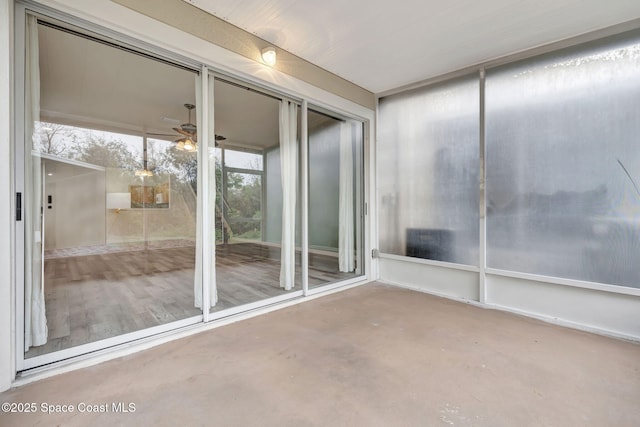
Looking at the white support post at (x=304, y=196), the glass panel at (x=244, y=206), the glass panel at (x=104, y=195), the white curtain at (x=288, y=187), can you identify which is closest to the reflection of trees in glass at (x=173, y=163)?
the glass panel at (x=104, y=195)

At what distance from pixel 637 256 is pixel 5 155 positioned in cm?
475

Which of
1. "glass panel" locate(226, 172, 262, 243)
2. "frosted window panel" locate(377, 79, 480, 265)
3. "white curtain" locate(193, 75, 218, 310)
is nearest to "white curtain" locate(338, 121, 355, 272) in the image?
"frosted window panel" locate(377, 79, 480, 265)

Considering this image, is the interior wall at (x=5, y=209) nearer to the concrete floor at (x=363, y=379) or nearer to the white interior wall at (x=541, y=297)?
the concrete floor at (x=363, y=379)

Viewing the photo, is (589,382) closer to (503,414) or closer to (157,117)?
(503,414)

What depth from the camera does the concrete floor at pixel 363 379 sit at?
1.41m

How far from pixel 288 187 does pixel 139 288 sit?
2472 millimetres

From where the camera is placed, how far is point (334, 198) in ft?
12.9

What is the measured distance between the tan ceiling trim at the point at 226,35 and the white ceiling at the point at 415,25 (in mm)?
73

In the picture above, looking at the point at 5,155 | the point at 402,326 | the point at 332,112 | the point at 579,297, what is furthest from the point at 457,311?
the point at 5,155

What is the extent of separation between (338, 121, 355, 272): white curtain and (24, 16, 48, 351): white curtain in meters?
3.11

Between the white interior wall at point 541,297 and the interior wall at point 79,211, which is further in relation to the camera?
the interior wall at point 79,211

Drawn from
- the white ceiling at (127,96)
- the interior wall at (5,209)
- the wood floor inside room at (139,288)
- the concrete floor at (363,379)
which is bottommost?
the concrete floor at (363,379)

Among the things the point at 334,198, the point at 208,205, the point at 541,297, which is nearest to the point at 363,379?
the point at 208,205

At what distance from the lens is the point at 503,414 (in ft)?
4.68
